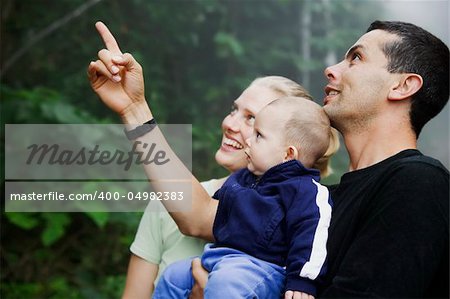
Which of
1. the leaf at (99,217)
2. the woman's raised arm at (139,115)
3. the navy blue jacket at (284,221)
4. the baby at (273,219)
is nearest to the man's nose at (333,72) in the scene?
the baby at (273,219)

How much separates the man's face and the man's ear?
0.07 feet

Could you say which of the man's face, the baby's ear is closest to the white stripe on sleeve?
the baby's ear

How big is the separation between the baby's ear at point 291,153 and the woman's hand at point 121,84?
0.42m

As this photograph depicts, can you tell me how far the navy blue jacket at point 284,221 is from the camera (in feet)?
4.70

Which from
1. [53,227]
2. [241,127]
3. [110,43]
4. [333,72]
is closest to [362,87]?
[333,72]

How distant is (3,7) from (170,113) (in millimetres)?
2609

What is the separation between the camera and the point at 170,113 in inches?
288

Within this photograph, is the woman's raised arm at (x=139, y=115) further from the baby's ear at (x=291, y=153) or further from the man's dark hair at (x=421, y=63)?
the man's dark hair at (x=421, y=63)

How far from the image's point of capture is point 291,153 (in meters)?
1.64

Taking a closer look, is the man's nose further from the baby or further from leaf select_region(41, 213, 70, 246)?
leaf select_region(41, 213, 70, 246)

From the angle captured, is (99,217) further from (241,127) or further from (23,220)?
(241,127)

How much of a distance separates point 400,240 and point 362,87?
1.79 feet

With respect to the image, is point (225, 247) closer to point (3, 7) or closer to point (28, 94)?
point (28, 94)

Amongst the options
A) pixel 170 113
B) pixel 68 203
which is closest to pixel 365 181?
pixel 68 203
